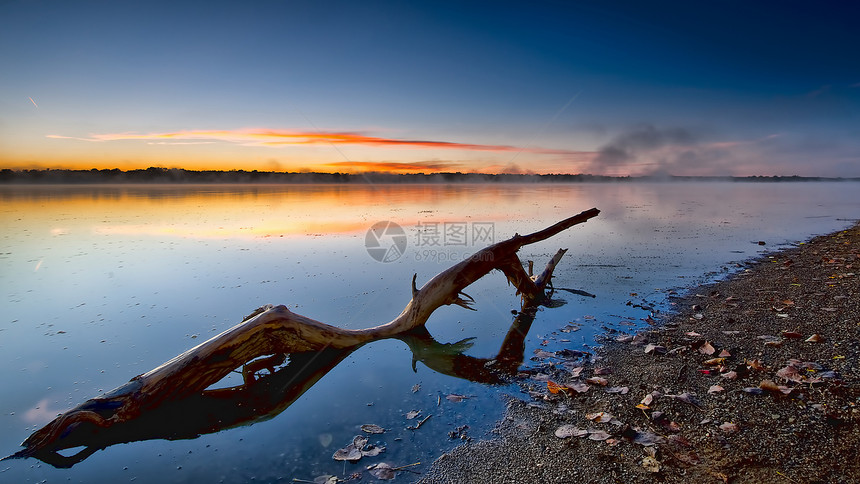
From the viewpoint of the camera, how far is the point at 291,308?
9.36 metres

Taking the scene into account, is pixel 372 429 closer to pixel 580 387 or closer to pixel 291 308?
pixel 580 387

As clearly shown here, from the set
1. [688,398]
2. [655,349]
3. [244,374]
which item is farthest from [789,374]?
[244,374]

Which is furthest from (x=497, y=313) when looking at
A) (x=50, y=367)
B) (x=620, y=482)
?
(x=50, y=367)

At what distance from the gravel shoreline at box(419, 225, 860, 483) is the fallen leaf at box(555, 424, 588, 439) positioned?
1cm

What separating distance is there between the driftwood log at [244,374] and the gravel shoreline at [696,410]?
139 cm

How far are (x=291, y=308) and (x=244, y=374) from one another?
3.15 m

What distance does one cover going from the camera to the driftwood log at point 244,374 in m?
4.91

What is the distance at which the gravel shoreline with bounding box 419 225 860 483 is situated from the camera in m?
3.81

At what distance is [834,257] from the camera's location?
40.8ft

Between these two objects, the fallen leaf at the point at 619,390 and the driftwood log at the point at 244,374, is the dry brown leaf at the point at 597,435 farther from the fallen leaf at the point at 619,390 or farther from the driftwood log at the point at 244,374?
the driftwood log at the point at 244,374

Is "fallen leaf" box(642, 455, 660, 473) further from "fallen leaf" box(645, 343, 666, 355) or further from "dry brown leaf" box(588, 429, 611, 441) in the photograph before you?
"fallen leaf" box(645, 343, 666, 355)

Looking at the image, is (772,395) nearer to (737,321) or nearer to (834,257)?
(737,321)

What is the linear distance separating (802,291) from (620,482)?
26.8 ft

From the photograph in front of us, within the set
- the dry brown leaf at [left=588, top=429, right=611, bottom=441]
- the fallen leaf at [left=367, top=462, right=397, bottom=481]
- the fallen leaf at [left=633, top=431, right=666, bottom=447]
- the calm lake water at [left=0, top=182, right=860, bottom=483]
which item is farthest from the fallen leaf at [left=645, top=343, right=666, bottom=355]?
the fallen leaf at [left=367, top=462, right=397, bottom=481]
